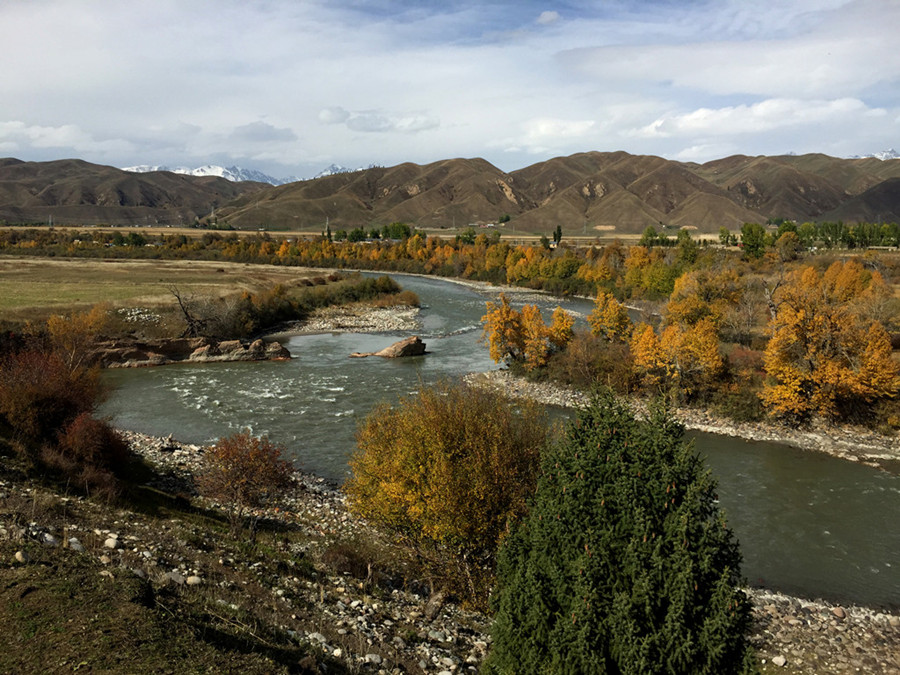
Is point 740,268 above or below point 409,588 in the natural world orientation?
above

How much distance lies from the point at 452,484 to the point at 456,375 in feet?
111

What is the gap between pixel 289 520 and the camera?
22391 millimetres

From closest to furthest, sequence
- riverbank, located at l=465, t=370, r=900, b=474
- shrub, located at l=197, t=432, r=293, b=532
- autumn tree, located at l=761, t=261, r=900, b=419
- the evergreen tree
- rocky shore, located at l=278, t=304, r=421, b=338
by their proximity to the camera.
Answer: the evergreen tree, shrub, located at l=197, t=432, r=293, b=532, riverbank, located at l=465, t=370, r=900, b=474, autumn tree, located at l=761, t=261, r=900, b=419, rocky shore, located at l=278, t=304, r=421, b=338

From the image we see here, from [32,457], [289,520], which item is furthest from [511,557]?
[32,457]

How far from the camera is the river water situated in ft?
74.0

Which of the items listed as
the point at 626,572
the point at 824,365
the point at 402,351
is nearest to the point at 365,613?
the point at 626,572

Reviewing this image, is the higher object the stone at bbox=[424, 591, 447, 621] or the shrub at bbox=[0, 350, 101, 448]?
the shrub at bbox=[0, 350, 101, 448]

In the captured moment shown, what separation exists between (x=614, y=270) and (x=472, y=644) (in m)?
99.3

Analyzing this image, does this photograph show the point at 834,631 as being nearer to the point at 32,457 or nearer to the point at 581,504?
the point at 581,504

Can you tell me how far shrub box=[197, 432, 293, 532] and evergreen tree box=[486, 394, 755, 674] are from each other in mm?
13061

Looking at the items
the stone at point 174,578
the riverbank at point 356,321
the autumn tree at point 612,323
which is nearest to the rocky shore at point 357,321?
the riverbank at point 356,321

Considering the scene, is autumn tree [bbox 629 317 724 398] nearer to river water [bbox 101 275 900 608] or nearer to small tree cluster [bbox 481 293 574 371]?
river water [bbox 101 275 900 608]

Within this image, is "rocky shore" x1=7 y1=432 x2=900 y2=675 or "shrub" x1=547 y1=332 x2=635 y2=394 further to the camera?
"shrub" x1=547 y1=332 x2=635 y2=394

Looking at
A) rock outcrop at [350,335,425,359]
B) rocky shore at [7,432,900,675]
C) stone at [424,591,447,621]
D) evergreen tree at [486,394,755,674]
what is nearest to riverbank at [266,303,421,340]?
rock outcrop at [350,335,425,359]
